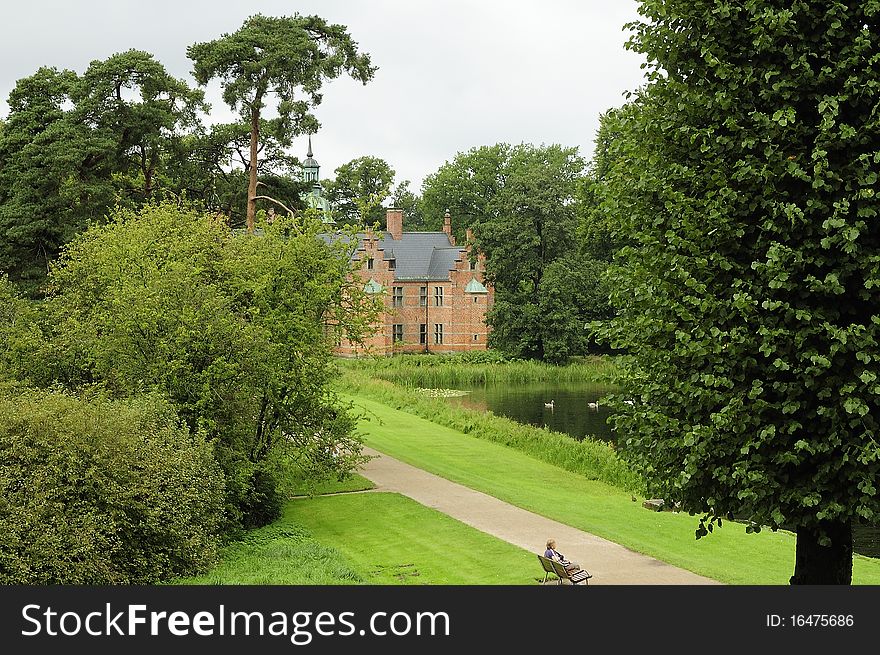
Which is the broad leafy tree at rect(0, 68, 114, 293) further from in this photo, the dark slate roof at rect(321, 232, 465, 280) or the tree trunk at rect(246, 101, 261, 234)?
the dark slate roof at rect(321, 232, 465, 280)

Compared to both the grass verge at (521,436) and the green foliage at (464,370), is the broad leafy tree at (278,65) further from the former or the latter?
the green foliage at (464,370)

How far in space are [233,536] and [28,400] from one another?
4.97 meters

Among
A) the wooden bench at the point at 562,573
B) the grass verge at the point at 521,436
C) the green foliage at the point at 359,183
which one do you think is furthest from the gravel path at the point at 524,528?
the green foliage at the point at 359,183

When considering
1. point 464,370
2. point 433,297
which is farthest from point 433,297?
point 464,370

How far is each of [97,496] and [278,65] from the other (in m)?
20.8

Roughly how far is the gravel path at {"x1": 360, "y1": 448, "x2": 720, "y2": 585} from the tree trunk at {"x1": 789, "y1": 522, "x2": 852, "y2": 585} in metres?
4.38

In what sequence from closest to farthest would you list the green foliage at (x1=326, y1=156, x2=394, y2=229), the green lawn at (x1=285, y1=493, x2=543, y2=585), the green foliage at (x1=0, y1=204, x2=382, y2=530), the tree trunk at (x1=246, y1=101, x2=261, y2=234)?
the green lawn at (x1=285, y1=493, x2=543, y2=585) < the green foliage at (x1=0, y1=204, x2=382, y2=530) < the tree trunk at (x1=246, y1=101, x2=261, y2=234) < the green foliage at (x1=326, y1=156, x2=394, y2=229)

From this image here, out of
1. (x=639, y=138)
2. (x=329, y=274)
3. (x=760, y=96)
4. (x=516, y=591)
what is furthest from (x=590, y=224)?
(x=329, y=274)

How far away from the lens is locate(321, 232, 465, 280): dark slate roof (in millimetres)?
73188

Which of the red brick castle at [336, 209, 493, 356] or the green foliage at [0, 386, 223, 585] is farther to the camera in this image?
the red brick castle at [336, 209, 493, 356]

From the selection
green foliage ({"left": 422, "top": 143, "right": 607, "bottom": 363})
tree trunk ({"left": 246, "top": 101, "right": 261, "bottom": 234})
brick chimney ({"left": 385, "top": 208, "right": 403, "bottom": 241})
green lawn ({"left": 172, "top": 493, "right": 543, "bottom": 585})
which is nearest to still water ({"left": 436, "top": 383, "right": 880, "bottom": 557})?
green foliage ({"left": 422, "top": 143, "right": 607, "bottom": 363})

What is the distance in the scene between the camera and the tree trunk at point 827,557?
11312mm

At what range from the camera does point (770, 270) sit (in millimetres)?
10227

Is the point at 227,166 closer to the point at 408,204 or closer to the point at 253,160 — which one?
the point at 253,160
